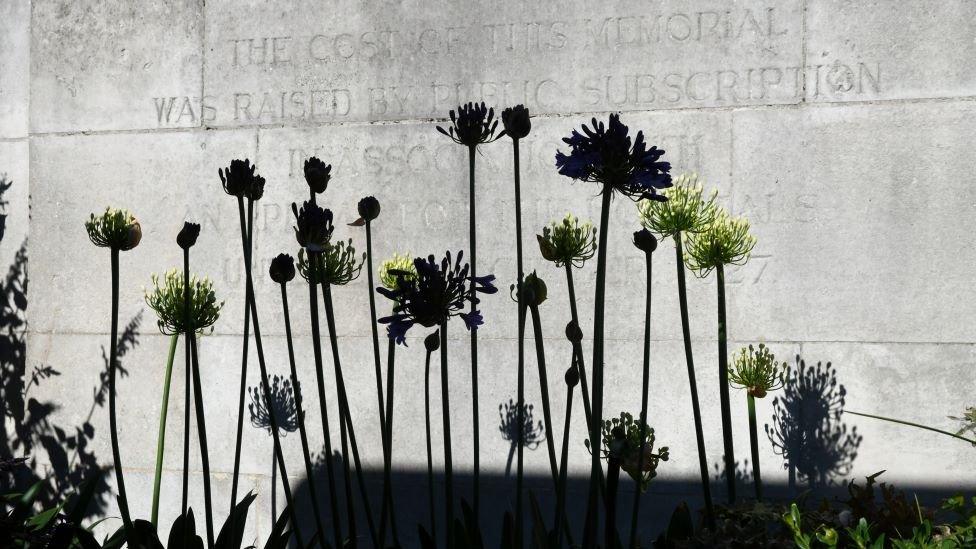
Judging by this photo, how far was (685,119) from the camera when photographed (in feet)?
12.3

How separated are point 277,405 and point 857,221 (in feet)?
8.19

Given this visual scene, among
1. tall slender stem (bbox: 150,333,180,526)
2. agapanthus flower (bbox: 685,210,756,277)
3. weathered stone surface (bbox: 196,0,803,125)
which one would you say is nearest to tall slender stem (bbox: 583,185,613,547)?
agapanthus flower (bbox: 685,210,756,277)

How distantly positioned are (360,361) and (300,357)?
0.87ft

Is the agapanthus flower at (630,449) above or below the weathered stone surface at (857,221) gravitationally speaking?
below

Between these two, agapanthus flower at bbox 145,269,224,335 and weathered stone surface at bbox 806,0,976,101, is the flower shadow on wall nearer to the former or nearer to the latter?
agapanthus flower at bbox 145,269,224,335

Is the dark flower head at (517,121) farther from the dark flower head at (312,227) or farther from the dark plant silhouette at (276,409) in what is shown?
the dark plant silhouette at (276,409)

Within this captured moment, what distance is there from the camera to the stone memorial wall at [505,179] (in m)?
3.56

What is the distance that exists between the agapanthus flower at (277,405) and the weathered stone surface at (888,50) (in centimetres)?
248

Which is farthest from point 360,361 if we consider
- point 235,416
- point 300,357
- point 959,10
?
point 959,10

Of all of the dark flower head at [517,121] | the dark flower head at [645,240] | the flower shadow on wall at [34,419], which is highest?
the dark flower head at [517,121]

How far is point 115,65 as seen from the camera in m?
4.26

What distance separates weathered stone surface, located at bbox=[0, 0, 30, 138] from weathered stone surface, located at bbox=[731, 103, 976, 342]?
10.8 feet

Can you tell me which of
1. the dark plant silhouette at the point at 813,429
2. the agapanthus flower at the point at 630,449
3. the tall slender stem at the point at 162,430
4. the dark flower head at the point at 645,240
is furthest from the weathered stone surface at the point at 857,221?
the tall slender stem at the point at 162,430

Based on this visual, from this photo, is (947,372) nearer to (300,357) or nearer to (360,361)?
(360,361)
